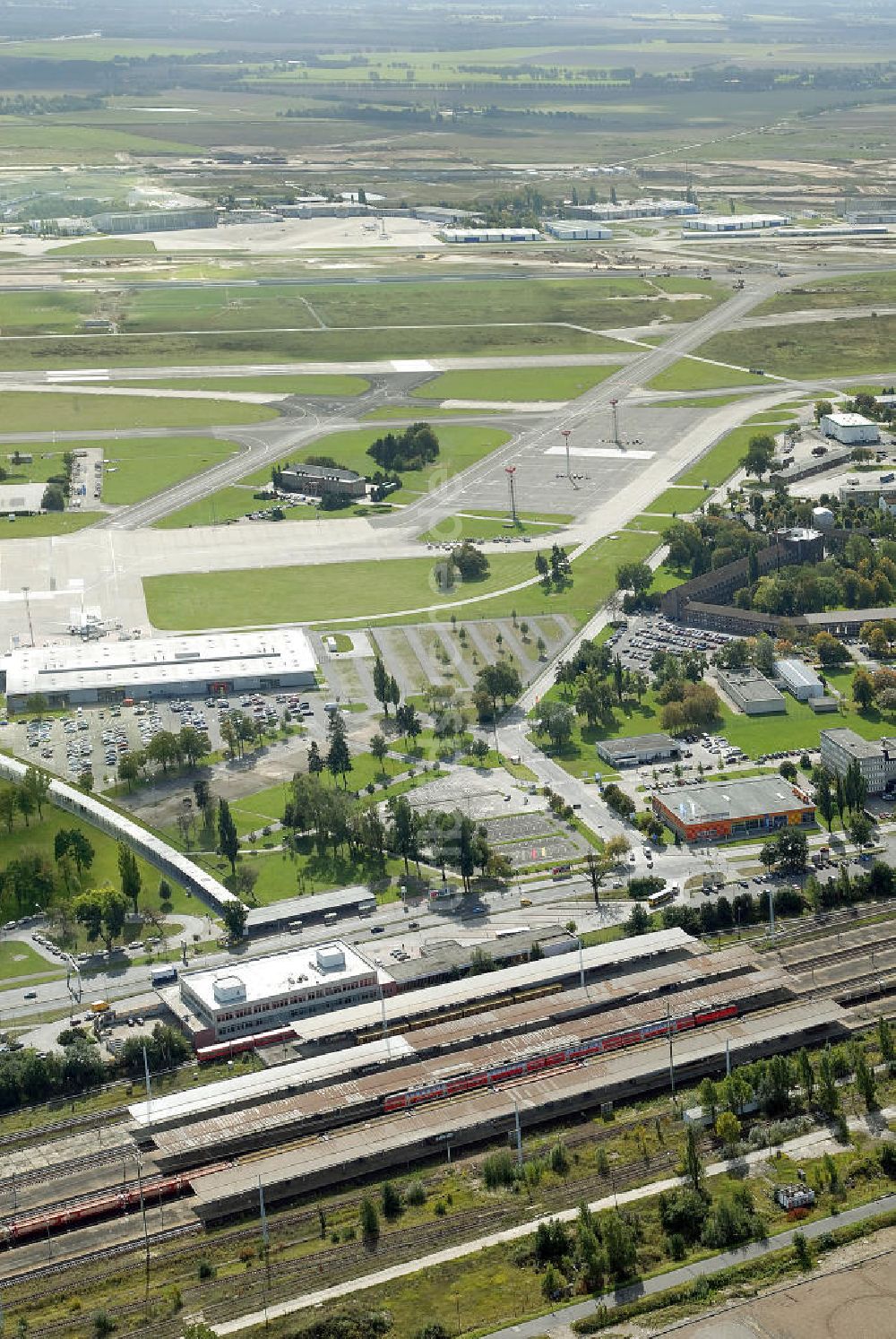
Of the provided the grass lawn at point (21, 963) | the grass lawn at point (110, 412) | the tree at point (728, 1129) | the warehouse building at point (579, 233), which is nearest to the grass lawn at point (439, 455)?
the grass lawn at point (110, 412)

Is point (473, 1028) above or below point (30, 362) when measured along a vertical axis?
below

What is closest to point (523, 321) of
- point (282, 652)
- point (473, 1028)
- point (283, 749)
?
point (282, 652)

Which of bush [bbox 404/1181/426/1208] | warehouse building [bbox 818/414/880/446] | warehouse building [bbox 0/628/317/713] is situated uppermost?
warehouse building [bbox 818/414/880/446]

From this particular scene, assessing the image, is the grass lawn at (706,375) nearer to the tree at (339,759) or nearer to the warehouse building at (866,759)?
the warehouse building at (866,759)

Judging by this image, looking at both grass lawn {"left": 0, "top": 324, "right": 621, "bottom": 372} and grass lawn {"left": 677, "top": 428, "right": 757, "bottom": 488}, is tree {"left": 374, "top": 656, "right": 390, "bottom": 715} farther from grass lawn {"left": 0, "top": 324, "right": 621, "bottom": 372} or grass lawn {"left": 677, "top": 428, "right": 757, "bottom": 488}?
grass lawn {"left": 0, "top": 324, "right": 621, "bottom": 372}

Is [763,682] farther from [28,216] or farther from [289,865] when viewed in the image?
[28,216]

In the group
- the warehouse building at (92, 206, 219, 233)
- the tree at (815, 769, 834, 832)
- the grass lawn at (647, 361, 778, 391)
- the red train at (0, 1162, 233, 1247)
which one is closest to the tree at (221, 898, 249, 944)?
the red train at (0, 1162, 233, 1247)
